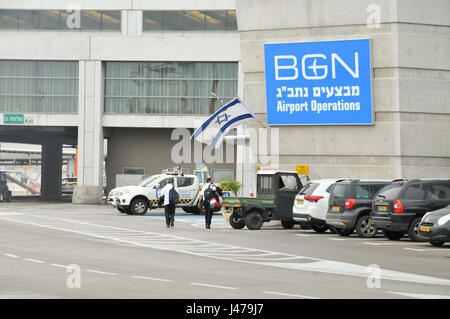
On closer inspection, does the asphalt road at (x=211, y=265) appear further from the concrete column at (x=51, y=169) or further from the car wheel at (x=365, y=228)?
the concrete column at (x=51, y=169)

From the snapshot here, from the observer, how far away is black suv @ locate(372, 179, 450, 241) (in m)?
20.7

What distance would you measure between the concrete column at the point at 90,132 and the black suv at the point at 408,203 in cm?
3301


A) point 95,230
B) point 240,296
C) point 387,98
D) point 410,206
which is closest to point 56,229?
point 95,230

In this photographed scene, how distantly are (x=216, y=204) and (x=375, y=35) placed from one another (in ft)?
31.5

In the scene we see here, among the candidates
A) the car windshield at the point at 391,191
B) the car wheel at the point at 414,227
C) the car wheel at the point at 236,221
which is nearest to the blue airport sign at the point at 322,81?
the car wheel at the point at 236,221

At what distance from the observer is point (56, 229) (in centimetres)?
2505

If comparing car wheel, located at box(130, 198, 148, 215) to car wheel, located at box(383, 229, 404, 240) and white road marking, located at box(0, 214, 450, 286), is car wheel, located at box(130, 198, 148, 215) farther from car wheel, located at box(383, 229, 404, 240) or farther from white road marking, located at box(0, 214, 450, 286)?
car wheel, located at box(383, 229, 404, 240)

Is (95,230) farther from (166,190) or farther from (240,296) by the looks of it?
(240,296)

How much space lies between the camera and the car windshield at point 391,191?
20.9m

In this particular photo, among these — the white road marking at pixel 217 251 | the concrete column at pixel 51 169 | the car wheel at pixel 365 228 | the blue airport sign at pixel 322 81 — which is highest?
the blue airport sign at pixel 322 81

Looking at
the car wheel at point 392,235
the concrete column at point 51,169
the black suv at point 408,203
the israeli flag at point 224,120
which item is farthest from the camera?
the concrete column at point 51,169

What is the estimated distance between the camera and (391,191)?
21031mm

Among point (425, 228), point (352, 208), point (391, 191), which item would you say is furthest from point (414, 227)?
point (352, 208)

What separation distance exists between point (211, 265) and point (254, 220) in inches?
455
